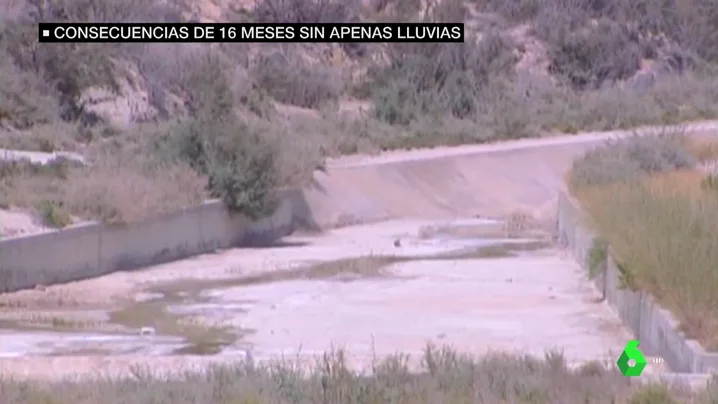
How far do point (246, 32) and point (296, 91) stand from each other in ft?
9.58

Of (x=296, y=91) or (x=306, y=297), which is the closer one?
(x=306, y=297)

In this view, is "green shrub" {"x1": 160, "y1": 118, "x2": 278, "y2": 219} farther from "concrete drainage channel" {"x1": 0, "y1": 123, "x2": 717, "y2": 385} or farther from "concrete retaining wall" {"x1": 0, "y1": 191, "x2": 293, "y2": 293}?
"concrete drainage channel" {"x1": 0, "y1": 123, "x2": 717, "y2": 385}

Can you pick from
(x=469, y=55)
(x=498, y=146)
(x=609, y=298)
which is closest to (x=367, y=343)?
(x=609, y=298)

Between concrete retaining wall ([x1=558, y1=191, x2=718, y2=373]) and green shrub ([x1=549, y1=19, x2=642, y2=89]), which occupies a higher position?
green shrub ([x1=549, y1=19, x2=642, y2=89])

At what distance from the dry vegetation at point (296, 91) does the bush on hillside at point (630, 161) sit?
17.3 ft

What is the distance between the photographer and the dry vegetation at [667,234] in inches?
476

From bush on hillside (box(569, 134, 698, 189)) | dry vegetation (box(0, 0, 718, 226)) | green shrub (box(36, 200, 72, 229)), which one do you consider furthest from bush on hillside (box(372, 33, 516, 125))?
green shrub (box(36, 200, 72, 229))

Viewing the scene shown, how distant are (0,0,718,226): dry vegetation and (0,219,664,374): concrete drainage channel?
200cm

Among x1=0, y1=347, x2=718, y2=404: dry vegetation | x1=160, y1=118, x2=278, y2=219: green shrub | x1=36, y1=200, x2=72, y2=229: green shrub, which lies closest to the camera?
x1=0, y1=347, x2=718, y2=404: dry vegetation

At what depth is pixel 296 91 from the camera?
42.5 m

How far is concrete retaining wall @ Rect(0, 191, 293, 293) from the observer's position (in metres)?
17.8

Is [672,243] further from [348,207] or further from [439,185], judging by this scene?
[439,185]

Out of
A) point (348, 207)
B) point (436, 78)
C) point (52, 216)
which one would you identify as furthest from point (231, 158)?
point (436, 78)

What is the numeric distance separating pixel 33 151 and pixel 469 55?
21.5 m
